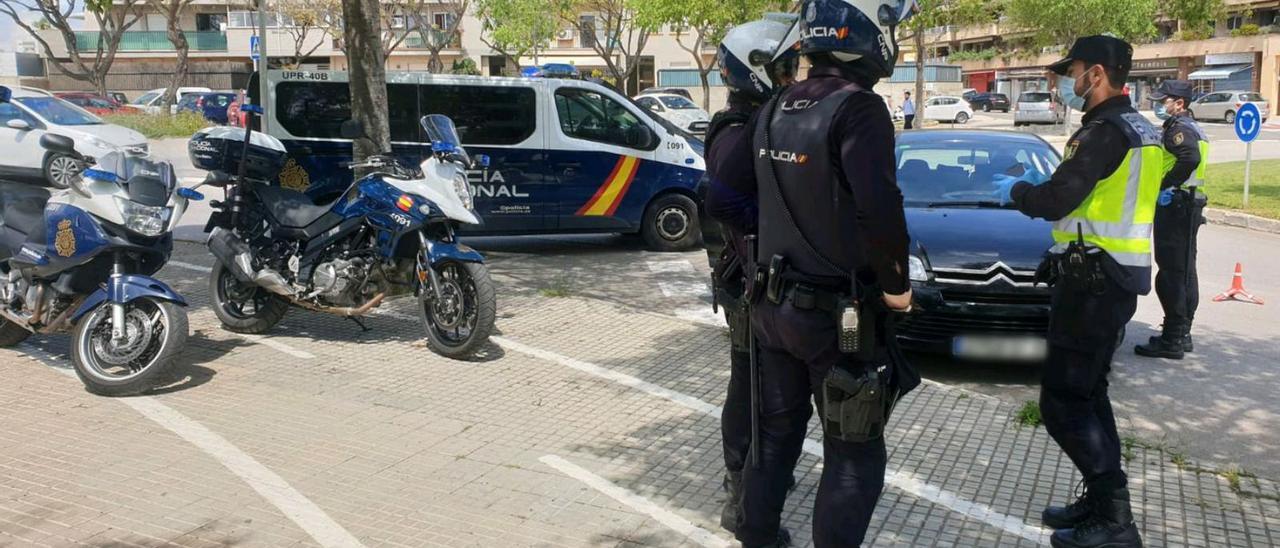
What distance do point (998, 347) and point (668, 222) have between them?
5696 mm

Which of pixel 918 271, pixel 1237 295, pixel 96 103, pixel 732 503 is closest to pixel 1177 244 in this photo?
pixel 918 271

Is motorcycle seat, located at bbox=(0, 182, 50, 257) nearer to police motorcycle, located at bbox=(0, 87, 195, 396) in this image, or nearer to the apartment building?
police motorcycle, located at bbox=(0, 87, 195, 396)

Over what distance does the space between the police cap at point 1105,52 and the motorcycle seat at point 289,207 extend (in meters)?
4.68

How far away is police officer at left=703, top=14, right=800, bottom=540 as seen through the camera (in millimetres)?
3768

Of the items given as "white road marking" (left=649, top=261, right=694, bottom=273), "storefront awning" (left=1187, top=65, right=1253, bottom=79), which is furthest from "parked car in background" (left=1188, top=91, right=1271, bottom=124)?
"white road marking" (left=649, top=261, right=694, bottom=273)

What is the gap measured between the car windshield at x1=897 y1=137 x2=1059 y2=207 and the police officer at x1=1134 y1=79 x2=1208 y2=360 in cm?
101

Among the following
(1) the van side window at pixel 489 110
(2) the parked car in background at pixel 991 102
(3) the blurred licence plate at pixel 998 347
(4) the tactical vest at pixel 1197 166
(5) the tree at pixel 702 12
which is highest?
(5) the tree at pixel 702 12

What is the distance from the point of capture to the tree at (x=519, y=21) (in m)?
47.2

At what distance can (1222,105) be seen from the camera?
46.7 metres

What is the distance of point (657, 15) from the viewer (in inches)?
1501

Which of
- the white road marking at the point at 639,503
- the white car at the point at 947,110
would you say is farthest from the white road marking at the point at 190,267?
the white car at the point at 947,110

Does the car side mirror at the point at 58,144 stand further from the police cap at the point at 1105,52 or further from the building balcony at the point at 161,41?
the building balcony at the point at 161,41

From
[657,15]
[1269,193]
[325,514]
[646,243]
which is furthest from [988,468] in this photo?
[657,15]

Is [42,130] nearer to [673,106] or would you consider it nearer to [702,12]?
[702,12]
